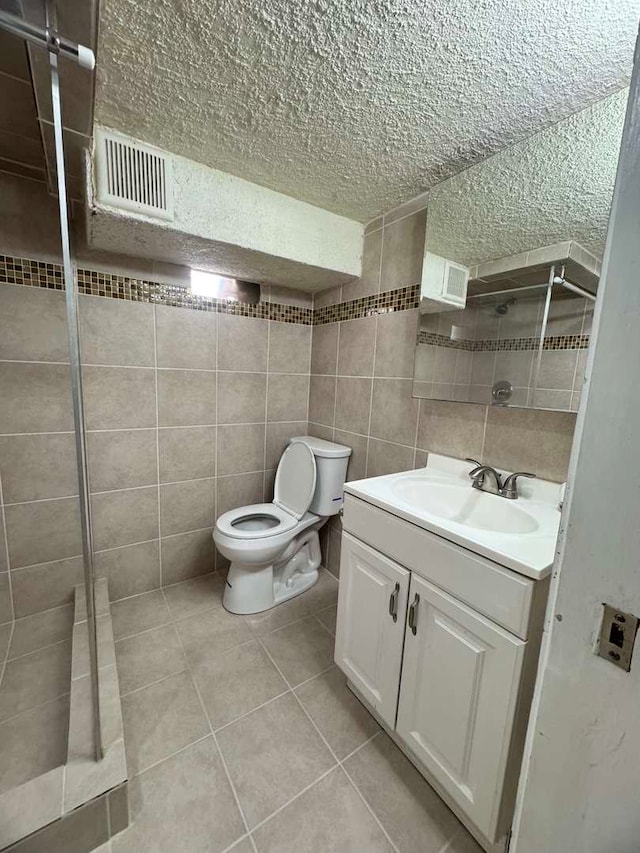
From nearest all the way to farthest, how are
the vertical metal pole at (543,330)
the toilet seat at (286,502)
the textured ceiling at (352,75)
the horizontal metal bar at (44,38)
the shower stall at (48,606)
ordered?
the horizontal metal bar at (44,38) → the textured ceiling at (352,75) → the shower stall at (48,606) → the vertical metal pole at (543,330) → the toilet seat at (286,502)

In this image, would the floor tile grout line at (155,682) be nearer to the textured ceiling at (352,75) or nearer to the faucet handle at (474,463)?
the faucet handle at (474,463)

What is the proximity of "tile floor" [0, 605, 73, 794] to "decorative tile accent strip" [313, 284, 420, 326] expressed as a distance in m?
2.06

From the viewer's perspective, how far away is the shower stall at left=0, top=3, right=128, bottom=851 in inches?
34.9

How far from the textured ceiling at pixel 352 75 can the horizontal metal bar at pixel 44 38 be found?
20 cm

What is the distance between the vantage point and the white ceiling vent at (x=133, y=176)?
1.15 meters

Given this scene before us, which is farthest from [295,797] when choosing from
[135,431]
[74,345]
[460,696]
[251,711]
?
[135,431]

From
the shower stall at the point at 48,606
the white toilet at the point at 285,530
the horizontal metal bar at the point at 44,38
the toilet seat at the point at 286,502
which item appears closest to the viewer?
the horizontal metal bar at the point at 44,38

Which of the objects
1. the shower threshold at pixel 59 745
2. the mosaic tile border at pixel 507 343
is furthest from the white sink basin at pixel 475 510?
the shower threshold at pixel 59 745

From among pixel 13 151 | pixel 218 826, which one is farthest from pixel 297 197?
pixel 218 826

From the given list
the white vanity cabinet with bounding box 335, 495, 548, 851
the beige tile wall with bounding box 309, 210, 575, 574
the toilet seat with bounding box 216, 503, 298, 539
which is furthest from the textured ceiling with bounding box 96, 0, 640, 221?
the toilet seat with bounding box 216, 503, 298, 539

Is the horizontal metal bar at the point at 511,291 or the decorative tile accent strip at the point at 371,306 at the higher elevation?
the decorative tile accent strip at the point at 371,306

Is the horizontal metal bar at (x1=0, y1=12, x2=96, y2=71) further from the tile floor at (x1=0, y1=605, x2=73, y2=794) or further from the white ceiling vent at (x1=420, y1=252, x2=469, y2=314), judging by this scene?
the tile floor at (x1=0, y1=605, x2=73, y2=794)

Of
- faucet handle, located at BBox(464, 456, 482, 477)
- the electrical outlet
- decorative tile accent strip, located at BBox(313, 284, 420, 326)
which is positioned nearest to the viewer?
the electrical outlet

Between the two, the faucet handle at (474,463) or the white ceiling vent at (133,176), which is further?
the faucet handle at (474,463)
